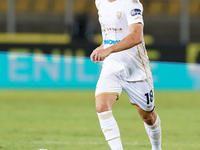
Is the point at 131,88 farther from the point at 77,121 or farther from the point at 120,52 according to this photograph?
the point at 77,121

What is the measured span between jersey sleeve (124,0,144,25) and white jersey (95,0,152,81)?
3 centimetres

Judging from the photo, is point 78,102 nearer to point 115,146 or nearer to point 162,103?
point 162,103

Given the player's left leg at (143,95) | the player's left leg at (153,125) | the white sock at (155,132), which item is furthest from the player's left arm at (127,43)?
the white sock at (155,132)

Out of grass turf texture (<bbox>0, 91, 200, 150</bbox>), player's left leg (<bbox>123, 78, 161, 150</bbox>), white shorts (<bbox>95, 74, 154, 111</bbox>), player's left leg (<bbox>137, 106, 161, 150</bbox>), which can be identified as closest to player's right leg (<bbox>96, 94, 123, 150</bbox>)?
white shorts (<bbox>95, 74, 154, 111</bbox>)

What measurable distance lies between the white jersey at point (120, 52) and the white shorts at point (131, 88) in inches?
1.9

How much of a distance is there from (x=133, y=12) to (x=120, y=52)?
47cm

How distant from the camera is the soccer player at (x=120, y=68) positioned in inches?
175

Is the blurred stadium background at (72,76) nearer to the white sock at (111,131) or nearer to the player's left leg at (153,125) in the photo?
the player's left leg at (153,125)

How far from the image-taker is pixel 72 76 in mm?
12734

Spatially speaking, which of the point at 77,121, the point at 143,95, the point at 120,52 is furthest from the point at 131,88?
the point at 77,121

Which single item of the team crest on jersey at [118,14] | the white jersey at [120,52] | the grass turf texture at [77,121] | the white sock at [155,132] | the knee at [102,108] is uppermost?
the team crest on jersey at [118,14]

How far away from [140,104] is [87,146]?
4.60 feet

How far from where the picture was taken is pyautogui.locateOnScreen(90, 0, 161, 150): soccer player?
4.44m

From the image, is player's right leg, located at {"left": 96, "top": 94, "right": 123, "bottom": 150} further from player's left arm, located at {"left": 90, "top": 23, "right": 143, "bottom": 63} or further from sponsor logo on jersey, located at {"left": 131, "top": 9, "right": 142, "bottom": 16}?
sponsor logo on jersey, located at {"left": 131, "top": 9, "right": 142, "bottom": 16}
